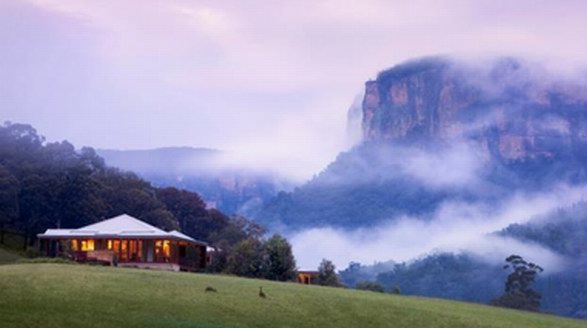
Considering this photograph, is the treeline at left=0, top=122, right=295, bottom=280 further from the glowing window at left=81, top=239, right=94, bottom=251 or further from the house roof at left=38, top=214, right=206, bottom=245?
the glowing window at left=81, top=239, right=94, bottom=251

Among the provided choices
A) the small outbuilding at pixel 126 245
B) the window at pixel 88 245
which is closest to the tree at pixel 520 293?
the small outbuilding at pixel 126 245

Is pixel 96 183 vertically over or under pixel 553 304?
over

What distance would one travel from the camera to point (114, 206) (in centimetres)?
9144

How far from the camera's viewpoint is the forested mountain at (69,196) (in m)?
81.6

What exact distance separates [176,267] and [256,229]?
141 ft

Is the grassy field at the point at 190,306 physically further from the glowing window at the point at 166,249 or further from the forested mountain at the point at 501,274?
the forested mountain at the point at 501,274

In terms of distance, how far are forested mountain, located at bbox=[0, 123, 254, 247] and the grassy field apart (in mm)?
41790

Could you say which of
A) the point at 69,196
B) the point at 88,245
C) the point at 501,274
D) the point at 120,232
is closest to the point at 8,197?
the point at 69,196

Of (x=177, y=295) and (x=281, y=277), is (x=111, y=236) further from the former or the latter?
(x=177, y=295)

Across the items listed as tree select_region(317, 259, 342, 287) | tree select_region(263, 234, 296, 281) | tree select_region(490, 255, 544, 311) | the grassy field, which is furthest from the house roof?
tree select_region(490, 255, 544, 311)

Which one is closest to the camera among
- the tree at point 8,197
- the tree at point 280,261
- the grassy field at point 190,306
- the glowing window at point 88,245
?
the grassy field at point 190,306

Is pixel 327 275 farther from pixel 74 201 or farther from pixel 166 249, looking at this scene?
pixel 74 201

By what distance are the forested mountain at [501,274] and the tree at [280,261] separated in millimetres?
67294

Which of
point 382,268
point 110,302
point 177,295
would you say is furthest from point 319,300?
point 382,268
